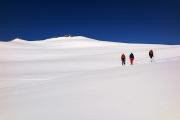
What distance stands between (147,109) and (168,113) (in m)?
0.47

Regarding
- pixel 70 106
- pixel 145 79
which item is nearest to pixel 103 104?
pixel 70 106

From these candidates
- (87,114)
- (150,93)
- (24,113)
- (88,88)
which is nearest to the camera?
(87,114)

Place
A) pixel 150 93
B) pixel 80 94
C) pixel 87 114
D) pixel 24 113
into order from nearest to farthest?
pixel 87 114
pixel 24 113
pixel 150 93
pixel 80 94

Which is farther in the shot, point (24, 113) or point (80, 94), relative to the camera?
point (80, 94)

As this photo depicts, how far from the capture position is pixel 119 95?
7559 mm

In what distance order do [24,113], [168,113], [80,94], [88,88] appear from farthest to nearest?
[88,88], [80,94], [24,113], [168,113]

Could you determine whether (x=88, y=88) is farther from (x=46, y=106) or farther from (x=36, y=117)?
(x=36, y=117)

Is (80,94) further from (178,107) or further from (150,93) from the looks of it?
(178,107)

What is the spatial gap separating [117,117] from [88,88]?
3.29m

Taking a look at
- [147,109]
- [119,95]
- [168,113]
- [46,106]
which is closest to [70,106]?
[46,106]

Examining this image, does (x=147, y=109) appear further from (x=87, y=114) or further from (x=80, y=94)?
(x=80, y=94)

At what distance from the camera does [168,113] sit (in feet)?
19.0

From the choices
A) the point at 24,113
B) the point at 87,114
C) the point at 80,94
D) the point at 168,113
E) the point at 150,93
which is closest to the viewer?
the point at 168,113

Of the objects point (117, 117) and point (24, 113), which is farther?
point (24, 113)
